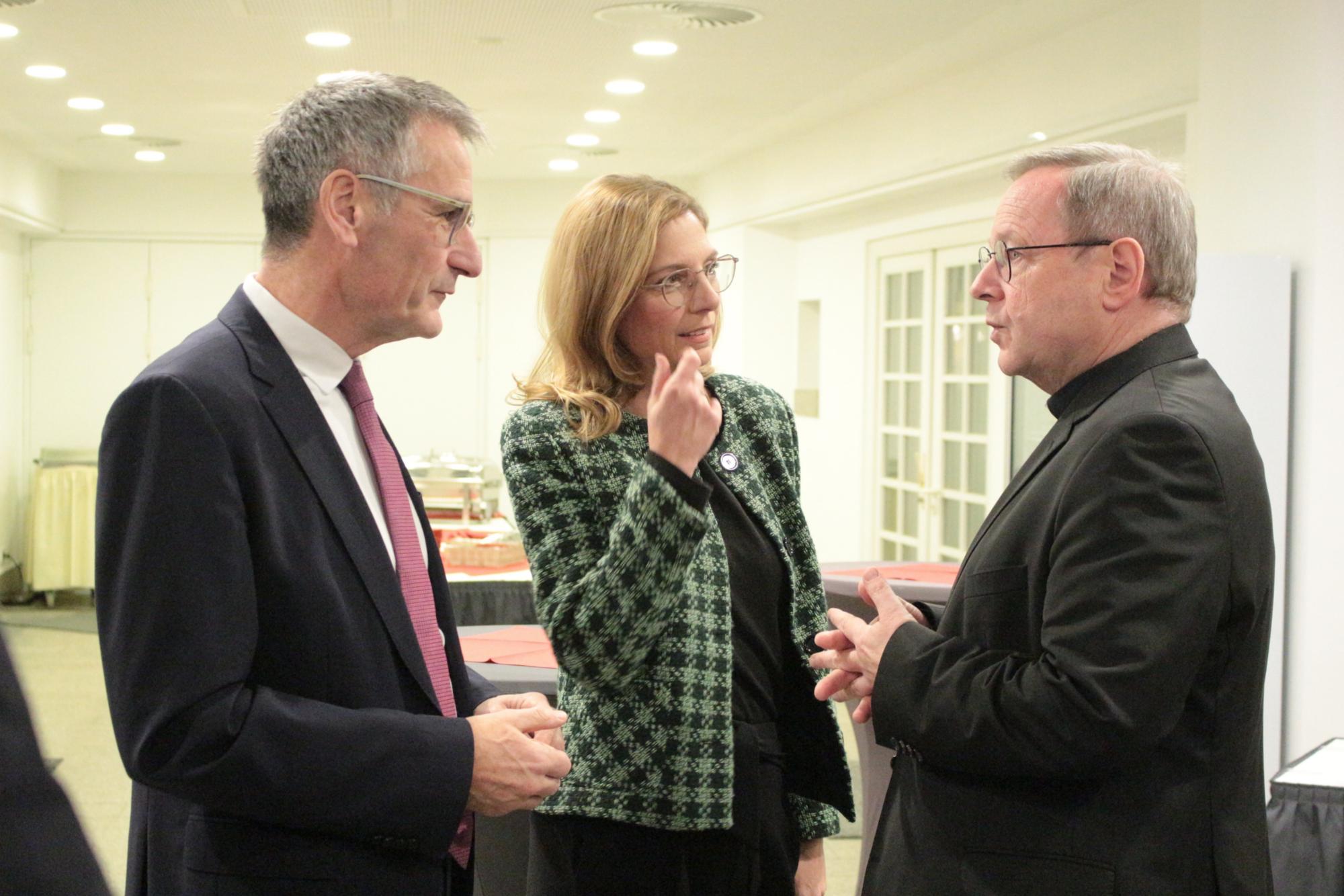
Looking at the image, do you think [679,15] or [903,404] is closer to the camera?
[679,15]

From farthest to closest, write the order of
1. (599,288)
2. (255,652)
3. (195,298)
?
(195,298) < (599,288) < (255,652)

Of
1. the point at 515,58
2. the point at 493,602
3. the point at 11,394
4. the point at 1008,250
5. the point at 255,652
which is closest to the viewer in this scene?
the point at 255,652

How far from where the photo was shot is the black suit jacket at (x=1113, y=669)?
54.9 inches

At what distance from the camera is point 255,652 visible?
1.31 meters

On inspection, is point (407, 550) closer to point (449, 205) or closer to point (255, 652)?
point (255, 652)

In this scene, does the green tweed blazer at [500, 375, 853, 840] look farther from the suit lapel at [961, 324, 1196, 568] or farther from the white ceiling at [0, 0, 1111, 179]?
the white ceiling at [0, 0, 1111, 179]

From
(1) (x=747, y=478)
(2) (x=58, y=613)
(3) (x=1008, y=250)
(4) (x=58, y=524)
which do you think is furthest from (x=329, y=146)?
(2) (x=58, y=613)

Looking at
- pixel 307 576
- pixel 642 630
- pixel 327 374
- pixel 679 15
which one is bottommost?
pixel 642 630

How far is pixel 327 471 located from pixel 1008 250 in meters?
0.92

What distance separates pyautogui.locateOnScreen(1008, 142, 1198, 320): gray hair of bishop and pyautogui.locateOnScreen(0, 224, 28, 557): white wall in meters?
9.79

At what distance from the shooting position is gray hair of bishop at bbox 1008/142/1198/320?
5.21 ft

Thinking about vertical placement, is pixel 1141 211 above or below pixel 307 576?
above

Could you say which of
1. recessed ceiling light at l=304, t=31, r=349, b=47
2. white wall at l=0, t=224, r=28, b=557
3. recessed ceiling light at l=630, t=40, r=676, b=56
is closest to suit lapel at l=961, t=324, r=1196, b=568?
recessed ceiling light at l=630, t=40, r=676, b=56

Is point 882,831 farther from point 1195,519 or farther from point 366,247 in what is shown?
point 366,247
